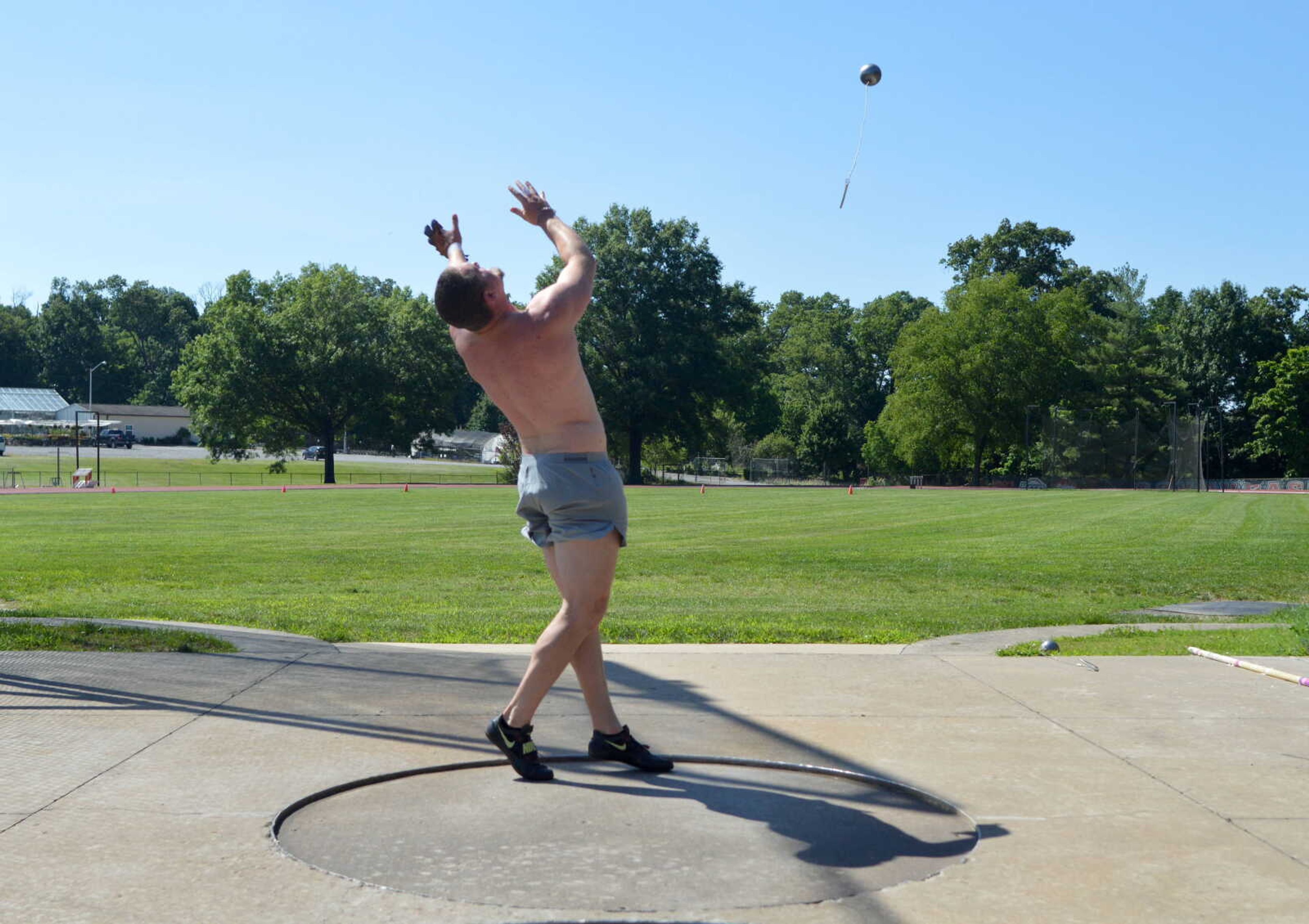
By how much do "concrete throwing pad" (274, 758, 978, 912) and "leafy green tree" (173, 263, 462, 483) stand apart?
241 feet

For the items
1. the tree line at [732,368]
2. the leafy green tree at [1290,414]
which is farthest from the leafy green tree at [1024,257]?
the leafy green tree at [1290,414]

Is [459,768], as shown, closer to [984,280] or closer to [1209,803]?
[1209,803]

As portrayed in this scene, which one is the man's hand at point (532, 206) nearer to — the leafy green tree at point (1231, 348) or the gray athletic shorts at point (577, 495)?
the gray athletic shorts at point (577, 495)

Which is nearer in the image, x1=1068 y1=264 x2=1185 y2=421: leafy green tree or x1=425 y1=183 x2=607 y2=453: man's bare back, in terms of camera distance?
x1=425 y1=183 x2=607 y2=453: man's bare back

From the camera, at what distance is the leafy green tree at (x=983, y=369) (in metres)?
84.1

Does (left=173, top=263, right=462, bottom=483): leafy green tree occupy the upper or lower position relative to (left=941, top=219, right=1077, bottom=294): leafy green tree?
lower

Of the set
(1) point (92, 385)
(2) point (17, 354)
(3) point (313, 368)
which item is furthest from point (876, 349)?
(2) point (17, 354)

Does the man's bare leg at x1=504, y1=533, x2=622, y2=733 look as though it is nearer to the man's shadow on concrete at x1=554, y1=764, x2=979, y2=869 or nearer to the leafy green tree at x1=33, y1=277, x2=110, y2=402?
the man's shadow on concrete at x1=554, y1=764, x2=979, y2=869

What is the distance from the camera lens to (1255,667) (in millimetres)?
7320

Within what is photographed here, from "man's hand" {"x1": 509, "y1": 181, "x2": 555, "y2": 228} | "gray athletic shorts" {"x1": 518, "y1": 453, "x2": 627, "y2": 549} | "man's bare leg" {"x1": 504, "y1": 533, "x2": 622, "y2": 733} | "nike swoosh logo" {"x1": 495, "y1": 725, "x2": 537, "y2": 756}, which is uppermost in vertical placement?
"man's hand" {"x1": 509, "y1": 181, "x2": 555, "y2": 228}

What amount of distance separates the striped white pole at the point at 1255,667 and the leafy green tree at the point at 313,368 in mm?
71292

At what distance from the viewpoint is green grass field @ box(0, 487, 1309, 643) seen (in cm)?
1116

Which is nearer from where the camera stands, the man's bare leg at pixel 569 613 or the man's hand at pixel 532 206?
the man's bare leg at pixel 569 613

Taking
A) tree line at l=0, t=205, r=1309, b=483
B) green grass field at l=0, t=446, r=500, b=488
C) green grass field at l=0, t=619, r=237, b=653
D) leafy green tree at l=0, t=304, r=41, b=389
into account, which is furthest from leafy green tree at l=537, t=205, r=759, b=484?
leafy green tree at l=0, t=304, r=41, b=389
